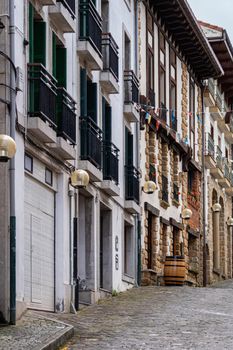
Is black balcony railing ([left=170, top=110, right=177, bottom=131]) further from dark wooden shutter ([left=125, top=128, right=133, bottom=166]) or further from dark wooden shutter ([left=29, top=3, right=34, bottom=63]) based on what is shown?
dark wooden shutter ([left=29, top=3, right=34, bottom=63])

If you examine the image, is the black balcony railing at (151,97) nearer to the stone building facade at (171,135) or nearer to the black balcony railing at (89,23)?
the stone building facade at (171,135)

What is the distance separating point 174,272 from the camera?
31.1m

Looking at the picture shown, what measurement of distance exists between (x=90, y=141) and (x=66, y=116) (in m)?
2.51

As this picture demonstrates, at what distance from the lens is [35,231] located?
1998 centimetres

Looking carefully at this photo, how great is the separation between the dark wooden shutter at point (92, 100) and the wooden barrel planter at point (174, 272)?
287 inches

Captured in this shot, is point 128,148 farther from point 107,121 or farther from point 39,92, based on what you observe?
point 39,92

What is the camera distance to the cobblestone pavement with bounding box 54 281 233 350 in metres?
16.2

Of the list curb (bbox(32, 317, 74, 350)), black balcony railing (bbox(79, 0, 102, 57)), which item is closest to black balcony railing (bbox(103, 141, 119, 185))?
black balcony railing (bbox(79, 0, 102, 57))

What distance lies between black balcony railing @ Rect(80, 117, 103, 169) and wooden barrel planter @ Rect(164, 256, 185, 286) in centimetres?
733

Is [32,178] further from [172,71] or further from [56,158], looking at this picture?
[172,71]

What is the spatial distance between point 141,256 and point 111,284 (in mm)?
4720

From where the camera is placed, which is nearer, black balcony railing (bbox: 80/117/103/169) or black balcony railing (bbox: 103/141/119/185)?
black balcony railing (bbox: 80/117/103/169)

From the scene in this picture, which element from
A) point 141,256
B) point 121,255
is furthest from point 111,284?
point 141,256

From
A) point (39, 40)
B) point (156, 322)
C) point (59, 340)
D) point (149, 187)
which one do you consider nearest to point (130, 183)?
point (149, 187)
